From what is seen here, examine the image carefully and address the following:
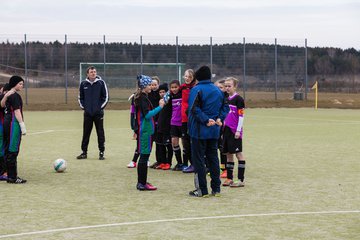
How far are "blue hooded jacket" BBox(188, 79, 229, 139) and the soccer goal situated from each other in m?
28.6

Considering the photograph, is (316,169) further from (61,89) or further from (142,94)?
(61,89)

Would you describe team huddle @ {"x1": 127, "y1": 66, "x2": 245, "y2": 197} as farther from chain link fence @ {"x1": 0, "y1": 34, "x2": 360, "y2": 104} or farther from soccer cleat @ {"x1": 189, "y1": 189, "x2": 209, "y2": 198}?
chain link fence @ {"x1": 0, "y1": 34, "x2": 360, "y2": 104}

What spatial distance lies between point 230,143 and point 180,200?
1558mm

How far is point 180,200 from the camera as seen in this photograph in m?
10.0

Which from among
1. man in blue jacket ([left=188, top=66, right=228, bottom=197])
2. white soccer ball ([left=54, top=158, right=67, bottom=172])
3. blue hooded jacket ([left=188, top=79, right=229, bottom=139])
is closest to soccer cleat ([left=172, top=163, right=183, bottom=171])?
white soccer ball ([left=54, top=158, right=67, bottom=172])

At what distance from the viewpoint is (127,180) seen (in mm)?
12039

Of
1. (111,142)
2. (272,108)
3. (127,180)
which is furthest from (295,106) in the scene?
(127,180)

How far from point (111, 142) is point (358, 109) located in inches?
831

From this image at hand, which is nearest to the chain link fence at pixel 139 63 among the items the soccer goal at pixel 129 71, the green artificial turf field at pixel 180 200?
Answer: the soccer goal at pixel 129 71

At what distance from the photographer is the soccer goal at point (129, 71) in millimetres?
38812

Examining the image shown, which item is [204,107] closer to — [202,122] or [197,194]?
[202,122]

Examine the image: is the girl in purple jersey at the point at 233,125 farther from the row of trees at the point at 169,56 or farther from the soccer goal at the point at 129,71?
the soccer goal at the point at 129,71

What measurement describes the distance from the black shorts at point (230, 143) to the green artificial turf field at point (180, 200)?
656 millimetres

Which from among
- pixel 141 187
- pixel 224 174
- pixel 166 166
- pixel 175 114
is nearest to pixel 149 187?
pixel 141 187
